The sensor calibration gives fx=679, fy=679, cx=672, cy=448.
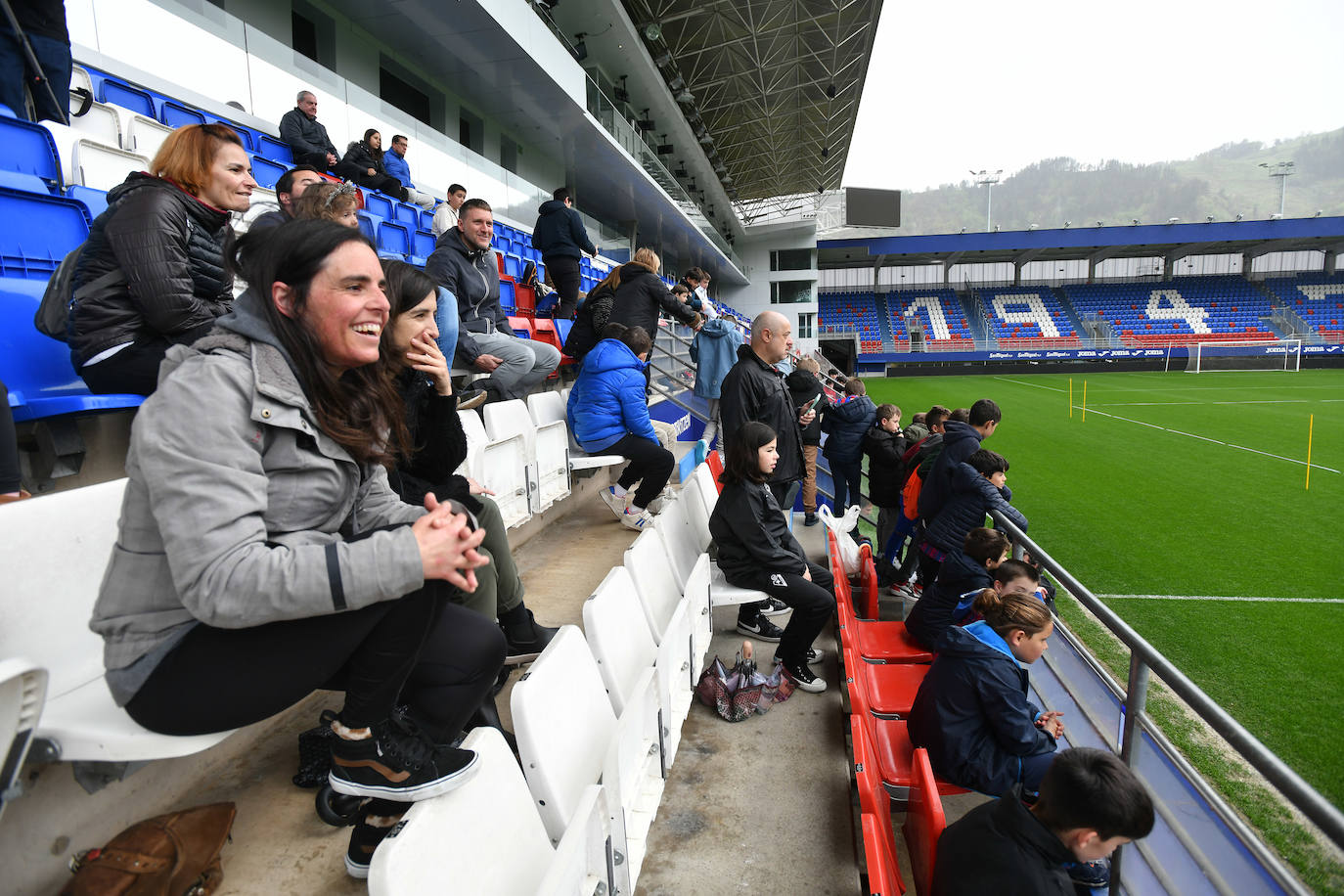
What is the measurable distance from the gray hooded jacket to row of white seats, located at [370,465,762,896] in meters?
0.39

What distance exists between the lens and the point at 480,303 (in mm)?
4246

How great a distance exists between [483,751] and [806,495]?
4957 mm

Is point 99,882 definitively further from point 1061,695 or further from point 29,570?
point 1061,695

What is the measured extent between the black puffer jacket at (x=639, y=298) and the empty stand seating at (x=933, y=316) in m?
32.4

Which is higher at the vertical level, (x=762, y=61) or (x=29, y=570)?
(x=762, y=61)

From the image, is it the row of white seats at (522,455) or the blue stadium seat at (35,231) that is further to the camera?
the row of white seats at (522,455)

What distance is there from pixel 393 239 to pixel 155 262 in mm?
4341

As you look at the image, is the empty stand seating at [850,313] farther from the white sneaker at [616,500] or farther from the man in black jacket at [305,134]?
the white sneaker at [616,500]

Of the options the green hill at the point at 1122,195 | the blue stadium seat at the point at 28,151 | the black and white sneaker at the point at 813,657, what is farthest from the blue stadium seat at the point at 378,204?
the green hill at the point at 1122,195

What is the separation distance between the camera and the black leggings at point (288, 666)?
1.14 m

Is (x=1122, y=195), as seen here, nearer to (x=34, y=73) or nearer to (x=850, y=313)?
(x=850, y=313)

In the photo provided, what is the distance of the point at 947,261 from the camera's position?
40.6m

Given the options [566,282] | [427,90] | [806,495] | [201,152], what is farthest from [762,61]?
[201,152]

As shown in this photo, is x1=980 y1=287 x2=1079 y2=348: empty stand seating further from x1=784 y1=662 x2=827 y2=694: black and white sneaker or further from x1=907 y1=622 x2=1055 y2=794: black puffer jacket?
x1=907 y1=622 x2=1055 y2=794: black puffer jacket
